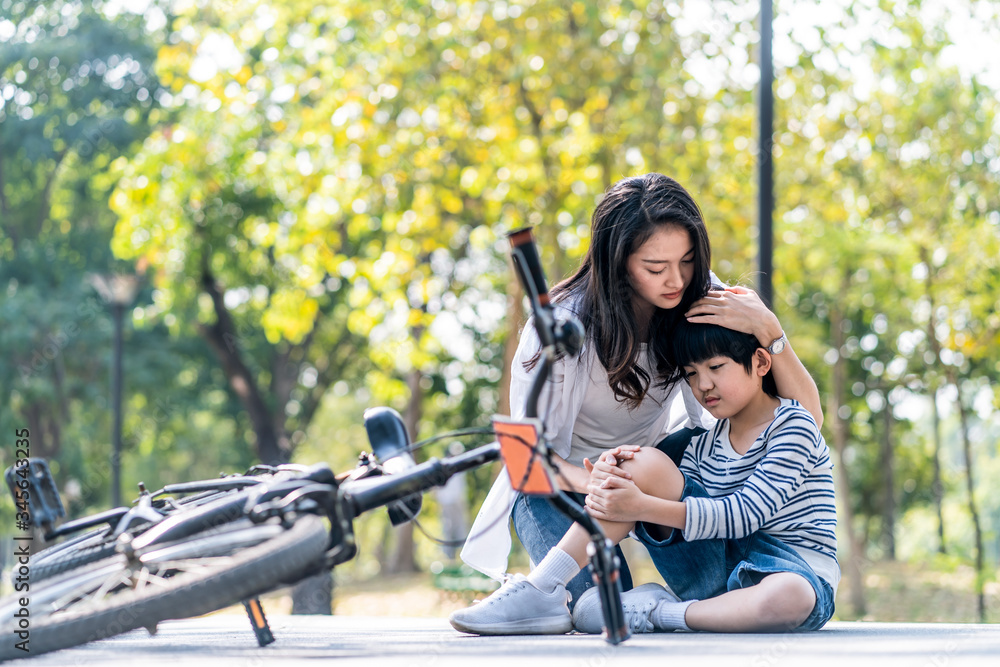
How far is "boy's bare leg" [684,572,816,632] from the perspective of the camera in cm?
243

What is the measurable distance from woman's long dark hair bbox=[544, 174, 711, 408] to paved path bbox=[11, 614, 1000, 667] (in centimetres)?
78

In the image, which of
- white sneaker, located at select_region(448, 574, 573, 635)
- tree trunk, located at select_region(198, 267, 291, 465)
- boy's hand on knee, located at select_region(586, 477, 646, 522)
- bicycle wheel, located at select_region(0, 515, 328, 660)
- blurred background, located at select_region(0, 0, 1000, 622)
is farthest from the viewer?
tree trunk, located at select_region(198, 267, 291, 465)

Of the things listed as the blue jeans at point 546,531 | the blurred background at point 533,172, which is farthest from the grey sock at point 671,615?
the blurred background at point 533,172

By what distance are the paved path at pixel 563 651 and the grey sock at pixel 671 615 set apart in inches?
3.5

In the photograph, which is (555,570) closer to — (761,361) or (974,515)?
(761,361)

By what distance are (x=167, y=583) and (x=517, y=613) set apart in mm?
1055

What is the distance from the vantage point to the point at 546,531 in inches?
114

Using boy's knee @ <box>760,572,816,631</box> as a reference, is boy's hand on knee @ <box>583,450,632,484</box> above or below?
above

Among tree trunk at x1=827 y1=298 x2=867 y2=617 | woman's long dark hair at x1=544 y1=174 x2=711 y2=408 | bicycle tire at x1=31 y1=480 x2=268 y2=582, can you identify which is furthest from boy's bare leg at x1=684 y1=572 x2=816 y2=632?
tree trunk at x1=827 y1=298 x2=867 y2=617

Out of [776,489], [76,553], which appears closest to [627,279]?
[776,489]

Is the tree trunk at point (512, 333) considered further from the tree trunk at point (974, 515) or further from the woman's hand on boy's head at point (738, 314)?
the woman's hand on boy's head at point (738, 314)

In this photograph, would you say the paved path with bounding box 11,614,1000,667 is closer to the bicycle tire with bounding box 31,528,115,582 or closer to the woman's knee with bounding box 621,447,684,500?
the bicycle tire with bounding box 31,528,115,582

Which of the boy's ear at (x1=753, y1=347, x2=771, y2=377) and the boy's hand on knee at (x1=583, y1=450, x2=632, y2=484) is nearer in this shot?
the boy's hand on knee at (x1=583, y1=450, x2=632, y2=484)

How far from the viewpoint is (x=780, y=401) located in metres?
2.72
